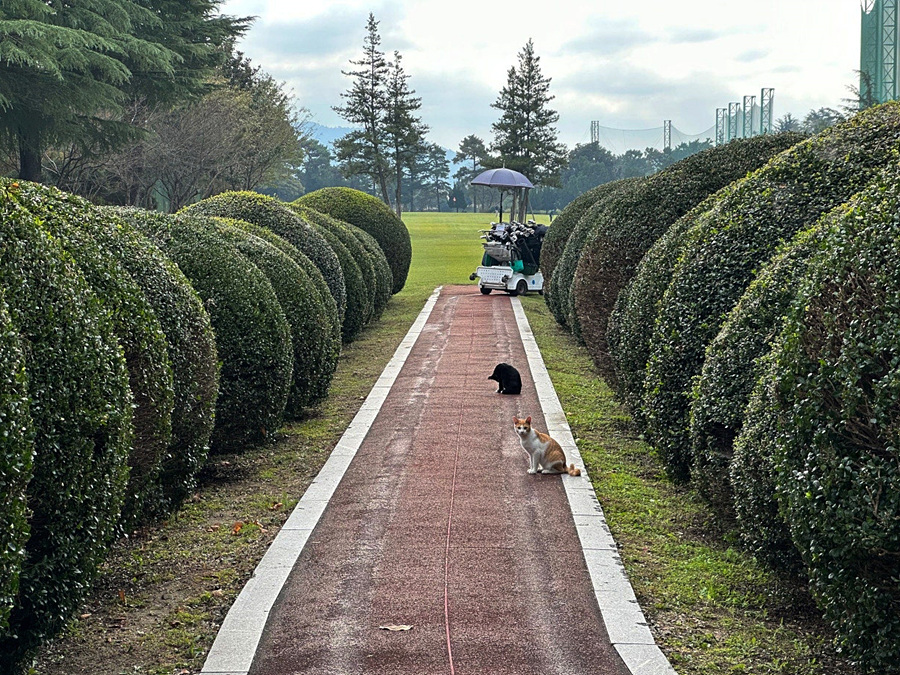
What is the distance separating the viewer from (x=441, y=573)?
614 centimetres

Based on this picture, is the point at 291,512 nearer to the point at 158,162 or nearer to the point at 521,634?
the point at 521,634

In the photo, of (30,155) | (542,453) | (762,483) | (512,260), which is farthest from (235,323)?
(30,155)

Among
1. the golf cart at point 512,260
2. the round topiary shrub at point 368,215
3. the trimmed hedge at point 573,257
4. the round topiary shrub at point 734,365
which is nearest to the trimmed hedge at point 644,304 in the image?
the round topiary shrub at point 734,365

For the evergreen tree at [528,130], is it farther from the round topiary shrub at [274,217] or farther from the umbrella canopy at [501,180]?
the round topiary shrub at [274,217]

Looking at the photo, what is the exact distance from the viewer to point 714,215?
790cm

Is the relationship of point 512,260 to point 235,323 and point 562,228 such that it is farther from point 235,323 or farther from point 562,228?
point 235,323

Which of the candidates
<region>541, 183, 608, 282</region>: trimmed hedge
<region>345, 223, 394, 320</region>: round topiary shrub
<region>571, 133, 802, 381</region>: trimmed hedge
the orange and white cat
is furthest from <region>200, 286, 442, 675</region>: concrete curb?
<region>541, 183, 608, 282</region>: trimmed hedge

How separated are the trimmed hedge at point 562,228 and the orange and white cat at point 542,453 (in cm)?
1275

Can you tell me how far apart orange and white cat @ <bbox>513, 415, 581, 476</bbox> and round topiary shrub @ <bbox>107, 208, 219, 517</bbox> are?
2878 millimetres

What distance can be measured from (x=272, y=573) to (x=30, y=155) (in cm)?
3078

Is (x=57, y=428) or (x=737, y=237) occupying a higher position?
(x=737, y=237)

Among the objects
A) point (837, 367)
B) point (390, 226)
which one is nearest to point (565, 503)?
point (837, 367)

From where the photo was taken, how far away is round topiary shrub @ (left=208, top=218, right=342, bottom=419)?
34.7 ft

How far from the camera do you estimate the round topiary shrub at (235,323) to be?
8.96m
